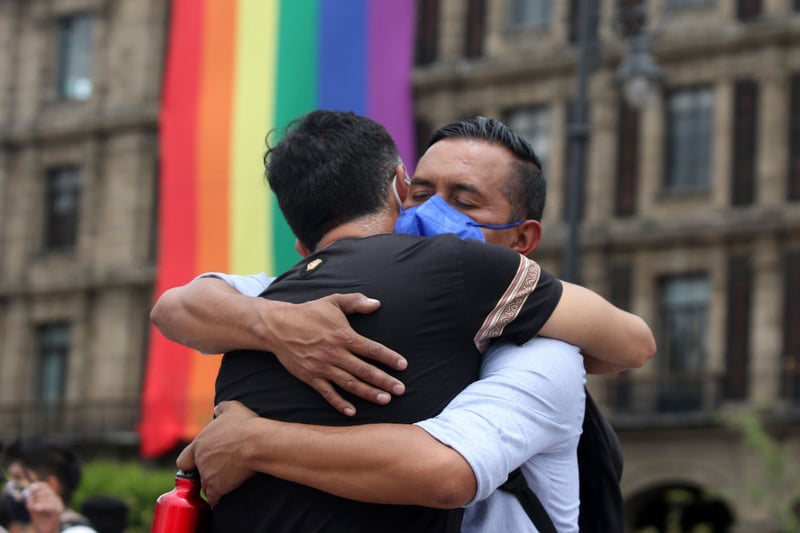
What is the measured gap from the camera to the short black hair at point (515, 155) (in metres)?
3.31

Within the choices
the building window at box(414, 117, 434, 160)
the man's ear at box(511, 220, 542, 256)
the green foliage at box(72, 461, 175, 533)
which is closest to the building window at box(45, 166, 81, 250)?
the green foliage at box(72, 461, 175, 533)

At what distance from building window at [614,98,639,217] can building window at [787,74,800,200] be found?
2736 mm

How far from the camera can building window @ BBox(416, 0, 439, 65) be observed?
30578 mm

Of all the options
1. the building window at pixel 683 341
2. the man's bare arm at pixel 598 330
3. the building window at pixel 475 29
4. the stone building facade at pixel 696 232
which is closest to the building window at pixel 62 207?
the building window at pixel 475 29

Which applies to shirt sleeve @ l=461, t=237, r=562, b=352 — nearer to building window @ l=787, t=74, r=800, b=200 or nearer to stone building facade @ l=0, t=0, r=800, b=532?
stone building facade @ l=0, t=0, r=800, b=532

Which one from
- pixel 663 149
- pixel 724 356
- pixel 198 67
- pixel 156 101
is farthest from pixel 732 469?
pixel 198 67

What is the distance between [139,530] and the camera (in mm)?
26391

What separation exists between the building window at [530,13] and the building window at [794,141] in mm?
4861

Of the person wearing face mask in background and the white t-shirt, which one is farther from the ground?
the white t-shirt

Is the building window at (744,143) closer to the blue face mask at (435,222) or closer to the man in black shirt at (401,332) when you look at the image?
the blue face mask at (435,222)

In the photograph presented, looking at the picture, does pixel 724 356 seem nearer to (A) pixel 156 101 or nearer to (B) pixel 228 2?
(A) pixel 156 101

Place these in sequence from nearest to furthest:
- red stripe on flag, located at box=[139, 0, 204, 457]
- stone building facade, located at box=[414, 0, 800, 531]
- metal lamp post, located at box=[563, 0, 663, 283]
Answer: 1. red stripe on flag, located at box=[139, 0, 204, 457]
2. metal lamp post, located at box=[563, 0, 663, 283]
3. stone building facade, located at box=[414, 0, 800, 531]

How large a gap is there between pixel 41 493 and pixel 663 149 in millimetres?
22157

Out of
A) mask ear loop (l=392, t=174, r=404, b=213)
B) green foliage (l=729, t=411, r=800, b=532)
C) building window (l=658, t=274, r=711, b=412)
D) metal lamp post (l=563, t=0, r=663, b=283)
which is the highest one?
metal lamp post (l=563, t=0, r=663, b=283)
